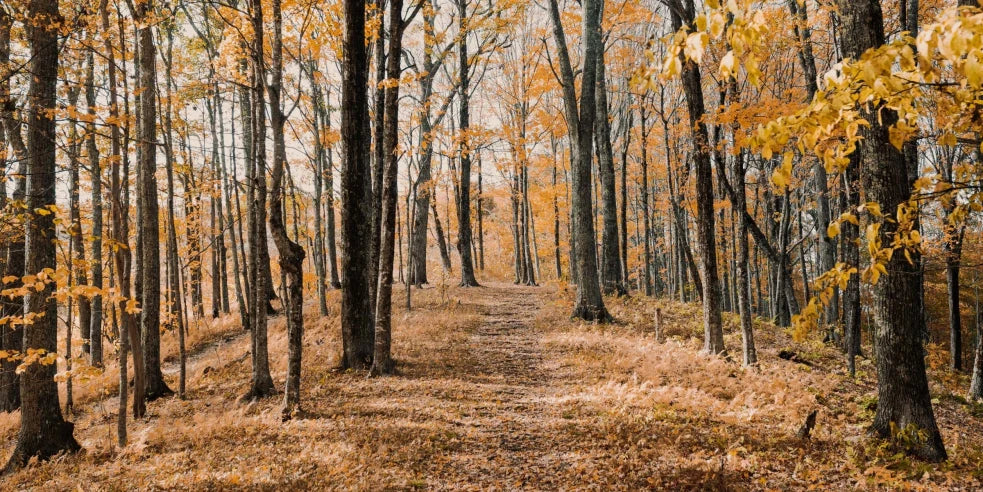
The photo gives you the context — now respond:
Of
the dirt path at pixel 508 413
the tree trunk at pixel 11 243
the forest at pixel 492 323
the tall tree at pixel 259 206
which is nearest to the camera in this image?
the forest at pixel 492 323

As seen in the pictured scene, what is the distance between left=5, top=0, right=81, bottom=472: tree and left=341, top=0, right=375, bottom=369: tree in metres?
4.15

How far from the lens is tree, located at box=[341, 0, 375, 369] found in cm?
926

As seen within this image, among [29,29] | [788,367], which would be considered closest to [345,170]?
[29,29]

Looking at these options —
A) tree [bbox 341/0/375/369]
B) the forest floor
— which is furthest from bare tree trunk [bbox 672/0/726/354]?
tree [bbox 341/0/375/369]

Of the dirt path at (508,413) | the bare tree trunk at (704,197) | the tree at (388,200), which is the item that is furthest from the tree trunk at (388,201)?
the bare tree trunk at (704,197)

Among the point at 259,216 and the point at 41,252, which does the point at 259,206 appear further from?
the point at 41,252

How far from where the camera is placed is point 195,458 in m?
6.40

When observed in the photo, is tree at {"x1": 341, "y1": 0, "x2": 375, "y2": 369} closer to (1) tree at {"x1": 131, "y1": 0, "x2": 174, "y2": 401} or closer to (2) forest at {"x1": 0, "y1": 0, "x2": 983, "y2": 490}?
(2) forest at {"x1": 0, "y1": 0, "x2": 983, "y2": 490}

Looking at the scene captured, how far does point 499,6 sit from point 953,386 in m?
15.1

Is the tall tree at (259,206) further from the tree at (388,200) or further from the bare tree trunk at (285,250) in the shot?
the tree at (388,200)

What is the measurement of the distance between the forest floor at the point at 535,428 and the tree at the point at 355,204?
0.72 metres

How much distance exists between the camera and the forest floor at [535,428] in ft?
17.9

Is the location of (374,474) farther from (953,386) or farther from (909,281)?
(953,386)

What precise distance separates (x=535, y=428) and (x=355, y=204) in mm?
5292
